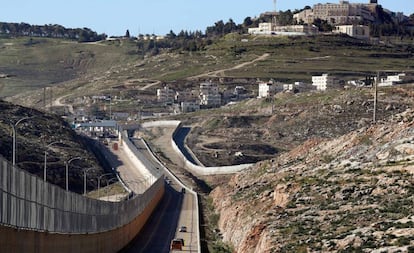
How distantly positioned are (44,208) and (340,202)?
50.9 feet

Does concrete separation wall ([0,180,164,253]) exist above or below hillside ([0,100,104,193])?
above

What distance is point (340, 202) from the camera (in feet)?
147

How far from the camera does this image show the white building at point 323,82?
7510 inches

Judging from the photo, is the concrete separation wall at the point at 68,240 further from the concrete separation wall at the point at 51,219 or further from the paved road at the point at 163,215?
the paved road at the point at 163,215

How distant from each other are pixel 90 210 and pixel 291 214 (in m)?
8.20

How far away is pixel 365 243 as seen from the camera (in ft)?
111

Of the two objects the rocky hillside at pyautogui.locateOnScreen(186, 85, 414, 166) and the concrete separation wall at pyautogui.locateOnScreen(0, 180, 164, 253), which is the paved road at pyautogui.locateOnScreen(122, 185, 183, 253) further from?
the rocky hillside at pyautogui.locateOnScreen(186, 85, 414, 166)

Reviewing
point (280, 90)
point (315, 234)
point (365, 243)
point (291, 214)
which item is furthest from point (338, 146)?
point (280, 90)

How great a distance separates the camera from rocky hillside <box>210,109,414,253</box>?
36.0m

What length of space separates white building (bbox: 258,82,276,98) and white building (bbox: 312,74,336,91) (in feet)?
24.9

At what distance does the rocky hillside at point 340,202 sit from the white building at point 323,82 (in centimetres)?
12012

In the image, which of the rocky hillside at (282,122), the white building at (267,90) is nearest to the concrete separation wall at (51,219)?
the rocky hillside at (282,122)

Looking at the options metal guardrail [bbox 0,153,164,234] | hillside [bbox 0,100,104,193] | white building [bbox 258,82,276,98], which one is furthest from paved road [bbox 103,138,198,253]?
white building [bbox 258,82,276,98]

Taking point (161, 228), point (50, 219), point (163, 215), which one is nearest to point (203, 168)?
point (163, 215)
